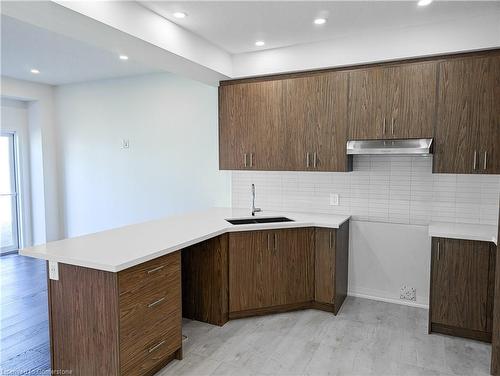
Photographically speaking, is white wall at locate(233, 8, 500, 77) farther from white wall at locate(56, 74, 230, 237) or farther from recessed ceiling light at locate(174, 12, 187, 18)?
recessed ceiling light at locate(174, 12, 187, 18)

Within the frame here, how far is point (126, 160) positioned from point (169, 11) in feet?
9.39

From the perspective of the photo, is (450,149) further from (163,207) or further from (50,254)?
(163,207)

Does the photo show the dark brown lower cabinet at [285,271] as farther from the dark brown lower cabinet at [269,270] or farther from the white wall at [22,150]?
the white wall at [22,150]

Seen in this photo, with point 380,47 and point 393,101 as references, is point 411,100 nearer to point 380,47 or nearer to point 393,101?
point 393,101

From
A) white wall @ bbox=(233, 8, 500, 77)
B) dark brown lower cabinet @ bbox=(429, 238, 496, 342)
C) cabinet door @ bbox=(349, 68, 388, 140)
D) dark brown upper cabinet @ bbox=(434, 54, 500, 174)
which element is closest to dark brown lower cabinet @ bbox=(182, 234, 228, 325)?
cabinet door @ bbox=(349, 68, 388, 140)

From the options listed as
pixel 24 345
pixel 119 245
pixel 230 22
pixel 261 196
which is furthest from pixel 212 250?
pixel 230 22

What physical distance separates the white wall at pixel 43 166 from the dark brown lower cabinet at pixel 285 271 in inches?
162

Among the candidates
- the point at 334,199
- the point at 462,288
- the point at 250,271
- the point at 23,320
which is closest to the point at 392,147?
the point at 334,199

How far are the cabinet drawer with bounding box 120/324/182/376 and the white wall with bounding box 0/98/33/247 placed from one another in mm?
4673

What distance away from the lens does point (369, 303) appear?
12.0ft

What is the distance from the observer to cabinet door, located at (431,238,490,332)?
280cm

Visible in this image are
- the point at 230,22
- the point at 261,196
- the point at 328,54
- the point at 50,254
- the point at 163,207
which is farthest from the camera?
the point at 163,207

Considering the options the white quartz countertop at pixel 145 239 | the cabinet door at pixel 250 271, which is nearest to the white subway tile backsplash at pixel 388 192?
the white quartz countertop at pixel 145 239

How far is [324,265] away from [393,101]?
5.40 feet
